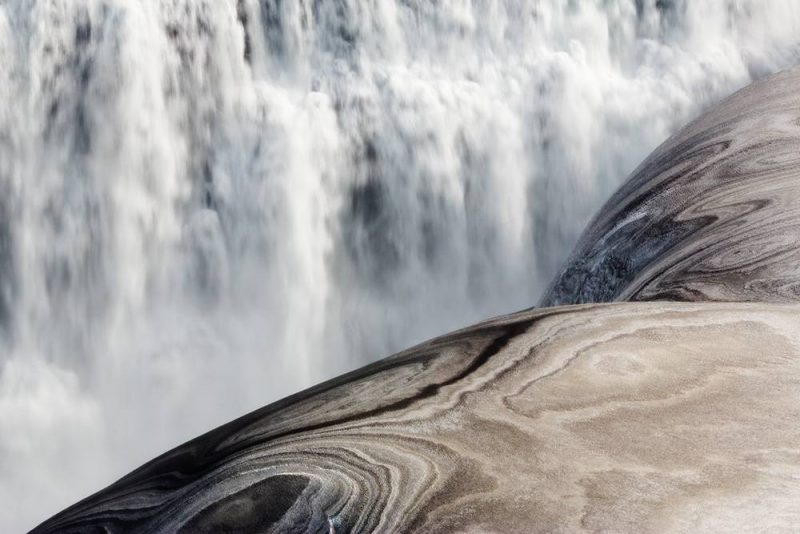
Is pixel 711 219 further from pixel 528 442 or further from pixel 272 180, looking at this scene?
pixel 272 180

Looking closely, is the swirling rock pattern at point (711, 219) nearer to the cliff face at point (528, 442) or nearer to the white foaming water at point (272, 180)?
the cliff face at point (528, 442)

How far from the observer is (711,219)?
217 cm

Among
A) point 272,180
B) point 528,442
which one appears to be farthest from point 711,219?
point 272,180

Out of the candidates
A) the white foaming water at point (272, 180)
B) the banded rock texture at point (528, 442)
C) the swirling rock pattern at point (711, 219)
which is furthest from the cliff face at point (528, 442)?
the white foaming water at point (272, 180)

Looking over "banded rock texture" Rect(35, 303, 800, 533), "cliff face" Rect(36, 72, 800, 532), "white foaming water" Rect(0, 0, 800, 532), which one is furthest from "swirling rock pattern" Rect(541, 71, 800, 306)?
"white foaming water" Rect(0, 0, 800, 532)

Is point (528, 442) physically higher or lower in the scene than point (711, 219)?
lower

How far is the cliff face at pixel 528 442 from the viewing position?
0.96 metres

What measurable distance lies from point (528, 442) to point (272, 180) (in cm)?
483

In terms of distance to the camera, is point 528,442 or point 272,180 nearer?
point 528,442

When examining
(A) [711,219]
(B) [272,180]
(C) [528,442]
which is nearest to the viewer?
(C) [528,442]

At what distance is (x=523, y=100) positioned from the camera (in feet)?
20.2

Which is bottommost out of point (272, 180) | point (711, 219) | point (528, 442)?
point (528, 442)

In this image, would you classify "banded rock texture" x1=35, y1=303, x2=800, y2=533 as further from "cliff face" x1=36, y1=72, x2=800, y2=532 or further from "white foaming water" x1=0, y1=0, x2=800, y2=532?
"white foaming water" x1=0, y1=0, x2=800, y2=532

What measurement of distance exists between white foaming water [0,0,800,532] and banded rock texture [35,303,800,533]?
426 cm
